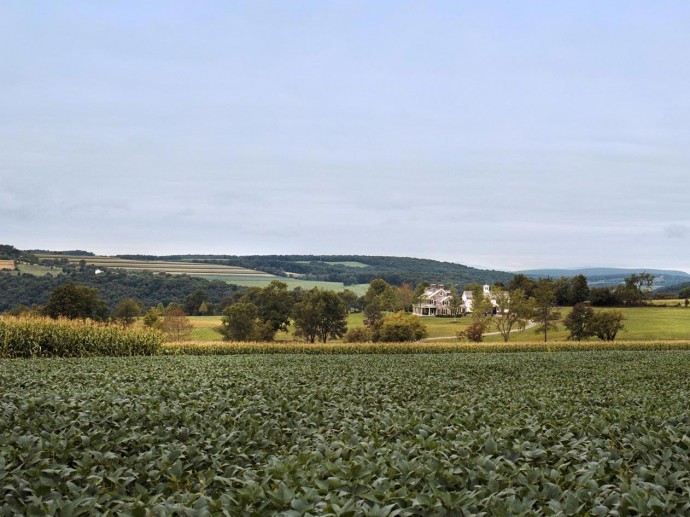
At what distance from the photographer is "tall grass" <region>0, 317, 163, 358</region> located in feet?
82.4

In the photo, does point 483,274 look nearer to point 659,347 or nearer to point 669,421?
point 659,347

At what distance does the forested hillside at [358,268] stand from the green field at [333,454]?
9902cm

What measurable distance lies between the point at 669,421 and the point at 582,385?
5949 millimetres

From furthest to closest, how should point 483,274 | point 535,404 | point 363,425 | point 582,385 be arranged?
point 483,274, point 582,385, point 535,404, point 363,425

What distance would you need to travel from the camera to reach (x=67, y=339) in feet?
87.2

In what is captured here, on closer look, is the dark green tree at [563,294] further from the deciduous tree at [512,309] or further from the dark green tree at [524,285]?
the deciduous tree at [512,309]

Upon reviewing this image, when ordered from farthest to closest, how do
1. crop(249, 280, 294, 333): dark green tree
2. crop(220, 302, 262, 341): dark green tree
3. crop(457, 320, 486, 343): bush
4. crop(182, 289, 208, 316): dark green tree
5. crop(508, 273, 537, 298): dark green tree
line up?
crop(182, 289, 208, 316): dark green tree
crop(508, 273, 537, 298): dark green tree
crop(249, 280, 294, 333): dark green tree
crop(457, 320, 486, 343): bush
crop(220, 302, 262, 341): dark green tree

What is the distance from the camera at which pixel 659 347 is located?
42062 millimetres

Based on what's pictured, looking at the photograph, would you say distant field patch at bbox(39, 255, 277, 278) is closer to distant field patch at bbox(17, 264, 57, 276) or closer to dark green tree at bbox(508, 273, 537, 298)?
distant field patch at bbox(17, 264, 57, 276)

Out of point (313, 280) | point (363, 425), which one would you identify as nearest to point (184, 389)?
point (363, 425)

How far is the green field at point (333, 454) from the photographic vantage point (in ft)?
12.4

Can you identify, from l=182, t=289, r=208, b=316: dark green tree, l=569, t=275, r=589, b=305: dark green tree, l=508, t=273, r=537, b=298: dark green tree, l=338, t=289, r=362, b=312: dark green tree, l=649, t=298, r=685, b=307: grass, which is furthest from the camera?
l=338, t=289, r=362, b=312: dark green tree

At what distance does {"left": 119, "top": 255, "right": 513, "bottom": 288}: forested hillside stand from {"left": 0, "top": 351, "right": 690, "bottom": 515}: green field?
9902 centimetres

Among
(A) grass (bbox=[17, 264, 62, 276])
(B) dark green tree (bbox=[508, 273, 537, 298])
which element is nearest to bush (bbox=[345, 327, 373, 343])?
(B) dark green tree (bbox=[508, 273, 537, 298])
